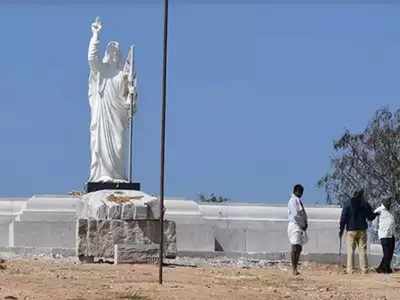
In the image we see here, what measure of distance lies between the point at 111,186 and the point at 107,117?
2189mm

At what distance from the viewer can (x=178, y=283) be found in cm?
1472

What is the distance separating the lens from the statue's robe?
24719 millimetres

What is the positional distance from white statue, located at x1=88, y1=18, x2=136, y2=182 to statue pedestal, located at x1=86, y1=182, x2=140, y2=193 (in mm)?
493

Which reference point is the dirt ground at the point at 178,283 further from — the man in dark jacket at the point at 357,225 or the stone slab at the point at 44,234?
the stone slab at the point at 44,234

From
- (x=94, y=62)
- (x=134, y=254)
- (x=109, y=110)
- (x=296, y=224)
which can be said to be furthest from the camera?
(x=109, y=110)

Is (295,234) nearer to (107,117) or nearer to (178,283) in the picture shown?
(178,283)

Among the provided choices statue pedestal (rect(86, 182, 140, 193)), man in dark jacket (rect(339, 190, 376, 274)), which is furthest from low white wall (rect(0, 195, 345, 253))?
man in dark jacket (rect(339, 190, 376, 274))

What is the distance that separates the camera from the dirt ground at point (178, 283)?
1331 centimetres

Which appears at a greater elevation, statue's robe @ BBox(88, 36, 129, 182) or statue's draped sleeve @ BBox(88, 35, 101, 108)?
statue's draped sleeve @ BBox(88, 35, 101, 108)

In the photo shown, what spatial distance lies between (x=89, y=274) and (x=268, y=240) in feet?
30.1

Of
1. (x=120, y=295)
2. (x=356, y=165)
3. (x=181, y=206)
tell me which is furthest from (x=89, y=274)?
(x=356, y=165)

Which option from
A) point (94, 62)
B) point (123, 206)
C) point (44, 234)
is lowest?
point (44, 234)

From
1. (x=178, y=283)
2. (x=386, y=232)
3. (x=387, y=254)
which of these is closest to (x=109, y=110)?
(x=386, y=232)

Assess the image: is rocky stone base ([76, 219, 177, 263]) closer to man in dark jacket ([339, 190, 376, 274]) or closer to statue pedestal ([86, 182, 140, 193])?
man in dark jacket ([339, 190, 376, 274])
